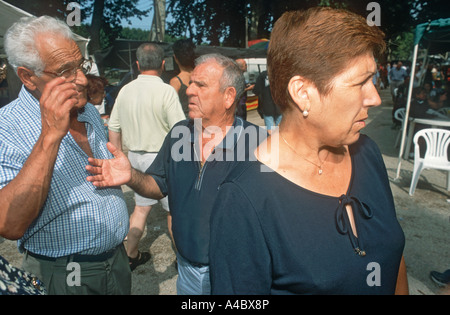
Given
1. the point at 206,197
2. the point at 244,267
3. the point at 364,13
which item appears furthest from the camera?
the point at 364,13

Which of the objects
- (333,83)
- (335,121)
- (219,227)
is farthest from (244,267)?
(333,83)

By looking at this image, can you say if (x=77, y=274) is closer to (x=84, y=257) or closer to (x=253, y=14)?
(x=84, y=257)

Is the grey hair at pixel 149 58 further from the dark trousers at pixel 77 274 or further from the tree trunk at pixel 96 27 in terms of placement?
the tree trunk at pixel 96 27

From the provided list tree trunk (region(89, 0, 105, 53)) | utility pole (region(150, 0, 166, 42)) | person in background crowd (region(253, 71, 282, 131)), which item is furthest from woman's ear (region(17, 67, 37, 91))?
tree trunk (region(89, 0, 105, 53))

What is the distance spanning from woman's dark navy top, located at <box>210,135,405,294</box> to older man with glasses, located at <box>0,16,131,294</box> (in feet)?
2.66

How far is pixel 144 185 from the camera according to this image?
193 centimetres

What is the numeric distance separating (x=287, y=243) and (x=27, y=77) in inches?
60.6

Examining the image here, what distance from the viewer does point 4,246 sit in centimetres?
378

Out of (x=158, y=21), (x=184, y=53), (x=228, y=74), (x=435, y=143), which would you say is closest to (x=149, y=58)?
(x=184, y=53)

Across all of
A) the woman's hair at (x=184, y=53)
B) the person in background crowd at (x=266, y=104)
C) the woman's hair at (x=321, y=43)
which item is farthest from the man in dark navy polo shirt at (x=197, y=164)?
the person in background crowd at (x=266, y=104)

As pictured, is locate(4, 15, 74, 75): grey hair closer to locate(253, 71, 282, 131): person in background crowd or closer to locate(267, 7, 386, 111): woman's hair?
locate(267, 7, 386, 111): woman's hair

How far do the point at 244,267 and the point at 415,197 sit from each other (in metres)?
5.03

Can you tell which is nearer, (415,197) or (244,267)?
(244,267)
